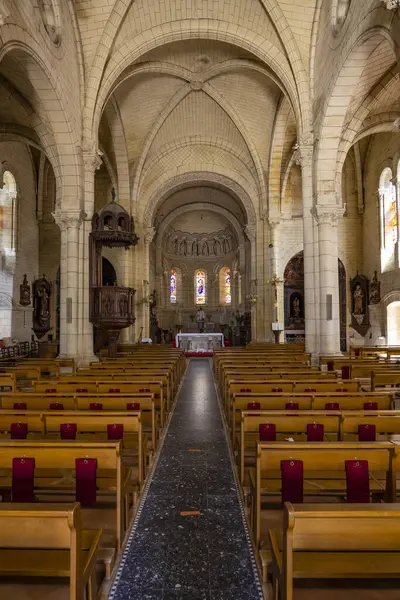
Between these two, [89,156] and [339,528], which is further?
[89,156]

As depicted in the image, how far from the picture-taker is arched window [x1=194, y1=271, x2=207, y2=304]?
134ft

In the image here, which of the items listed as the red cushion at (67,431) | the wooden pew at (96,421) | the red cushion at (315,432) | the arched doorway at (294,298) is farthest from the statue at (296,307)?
the red cushion at (67,431)

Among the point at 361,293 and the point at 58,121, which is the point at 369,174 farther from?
the point at 58,121

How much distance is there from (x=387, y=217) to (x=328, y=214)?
1031 centimetres

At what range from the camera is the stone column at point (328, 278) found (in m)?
14.3

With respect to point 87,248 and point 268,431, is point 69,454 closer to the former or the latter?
point 268,431

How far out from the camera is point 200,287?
134 feet

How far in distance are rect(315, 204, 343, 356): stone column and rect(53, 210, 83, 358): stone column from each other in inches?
317

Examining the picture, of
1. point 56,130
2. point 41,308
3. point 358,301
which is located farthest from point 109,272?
point 358,301

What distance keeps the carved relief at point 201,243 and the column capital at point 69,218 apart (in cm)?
2439

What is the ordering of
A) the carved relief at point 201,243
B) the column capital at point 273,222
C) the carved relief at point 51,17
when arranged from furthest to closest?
the carved relief at point 201,243 < the column capital at point 273,222 < the carved relief at point 51,17

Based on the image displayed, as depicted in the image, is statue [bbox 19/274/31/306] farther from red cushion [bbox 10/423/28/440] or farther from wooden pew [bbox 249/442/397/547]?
wooden pew [bbox 249/442/397/547]

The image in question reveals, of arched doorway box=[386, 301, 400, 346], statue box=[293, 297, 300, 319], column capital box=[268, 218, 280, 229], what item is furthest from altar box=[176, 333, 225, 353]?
arched doorway box=[386, 301, 400, 346]

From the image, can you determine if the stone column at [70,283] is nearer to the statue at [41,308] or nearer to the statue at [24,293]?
the statue at [24,293]
